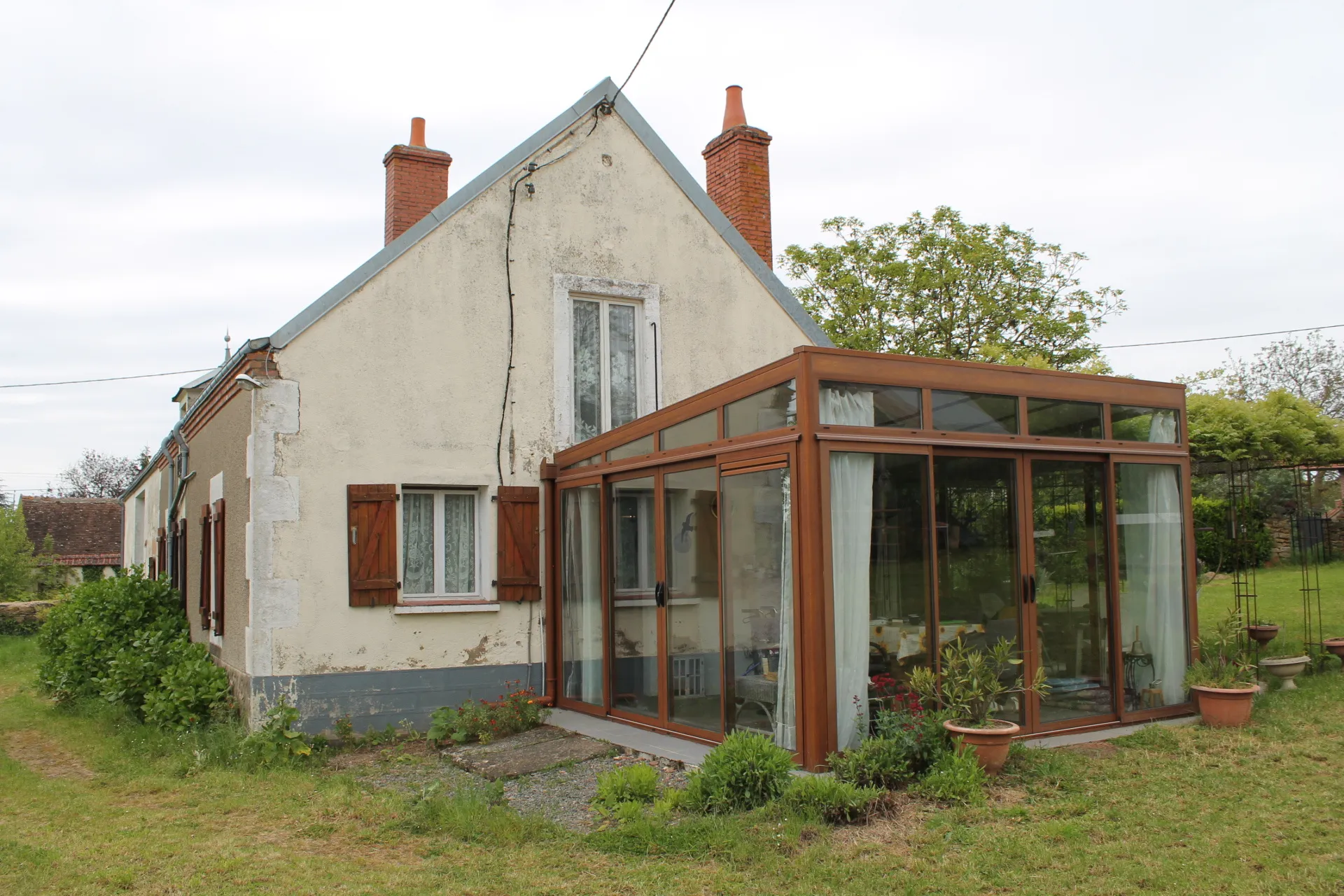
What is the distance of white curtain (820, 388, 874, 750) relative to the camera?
6613mm

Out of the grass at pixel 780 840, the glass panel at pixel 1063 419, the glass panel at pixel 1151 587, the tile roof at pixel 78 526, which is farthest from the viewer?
the tile roof at pixel 78 526

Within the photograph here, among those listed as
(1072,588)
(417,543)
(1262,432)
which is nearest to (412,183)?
(417,543)

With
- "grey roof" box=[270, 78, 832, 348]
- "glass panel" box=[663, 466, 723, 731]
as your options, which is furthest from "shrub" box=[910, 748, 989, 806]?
"grey roof" box=[270, 78, 832, 348]

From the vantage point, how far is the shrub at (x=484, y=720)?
885 centimetres

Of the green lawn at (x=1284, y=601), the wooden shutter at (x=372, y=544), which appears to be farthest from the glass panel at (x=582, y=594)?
the green lawn at (x=1284, y=601)

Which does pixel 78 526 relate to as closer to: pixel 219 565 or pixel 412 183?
pixel 219 565

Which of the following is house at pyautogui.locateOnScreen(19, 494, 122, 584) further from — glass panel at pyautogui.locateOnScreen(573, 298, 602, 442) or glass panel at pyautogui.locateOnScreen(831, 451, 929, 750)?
glass panel at pyautogui.locateOnScreen(831, 451, 929, 750)

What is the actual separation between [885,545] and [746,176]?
21.3 ft

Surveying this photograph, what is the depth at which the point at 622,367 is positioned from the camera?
35.4ft

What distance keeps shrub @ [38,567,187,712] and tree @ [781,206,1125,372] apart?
18.7m

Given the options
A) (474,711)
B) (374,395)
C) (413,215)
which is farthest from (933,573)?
(413,215)

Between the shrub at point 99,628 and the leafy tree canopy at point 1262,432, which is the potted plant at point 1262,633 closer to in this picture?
the leafy tree canopy at point 1262,432

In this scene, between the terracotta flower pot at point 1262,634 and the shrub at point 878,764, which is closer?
the shrub at point 878,764

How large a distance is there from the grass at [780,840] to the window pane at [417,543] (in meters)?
2.41
